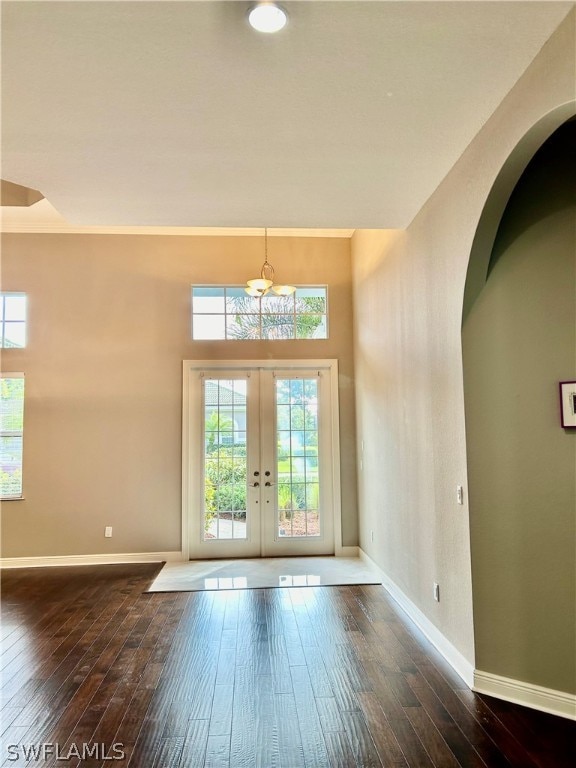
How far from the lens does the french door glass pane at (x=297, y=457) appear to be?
5637 millimetres

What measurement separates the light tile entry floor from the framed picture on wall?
9.13 feet

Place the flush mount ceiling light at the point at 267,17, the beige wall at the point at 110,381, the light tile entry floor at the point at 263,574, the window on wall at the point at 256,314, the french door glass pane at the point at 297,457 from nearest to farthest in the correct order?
the flush mount ceiling light at the point at 267,17
the light tile entry floor at the point at 263,574
the beige wall at the point at 110,381
the french door glass pane at the point at 297,457
the window on wall at the point at 256,314

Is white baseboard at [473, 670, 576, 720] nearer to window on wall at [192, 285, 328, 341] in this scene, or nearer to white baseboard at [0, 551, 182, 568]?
white baseboard at [0, 551, 182, 568]

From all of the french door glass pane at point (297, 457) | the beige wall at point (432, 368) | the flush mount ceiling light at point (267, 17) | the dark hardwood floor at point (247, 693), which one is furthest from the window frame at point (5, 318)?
the flush mount ceiling light at point (267, 17)

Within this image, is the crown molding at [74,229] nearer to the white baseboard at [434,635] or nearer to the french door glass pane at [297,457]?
the french door glass pane at [297,457]

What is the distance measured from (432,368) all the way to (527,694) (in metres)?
1.97

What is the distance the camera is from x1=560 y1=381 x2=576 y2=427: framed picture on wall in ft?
7.95

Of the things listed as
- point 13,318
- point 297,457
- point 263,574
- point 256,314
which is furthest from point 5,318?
point 263,574

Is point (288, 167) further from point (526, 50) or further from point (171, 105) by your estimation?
point (526, 50)

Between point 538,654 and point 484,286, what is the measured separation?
2.06m

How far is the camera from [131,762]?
6.88 ft

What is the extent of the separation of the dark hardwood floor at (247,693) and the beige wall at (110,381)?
1.44 m

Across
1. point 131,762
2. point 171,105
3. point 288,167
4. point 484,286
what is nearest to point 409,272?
point 484,286

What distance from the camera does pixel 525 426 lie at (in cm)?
256
